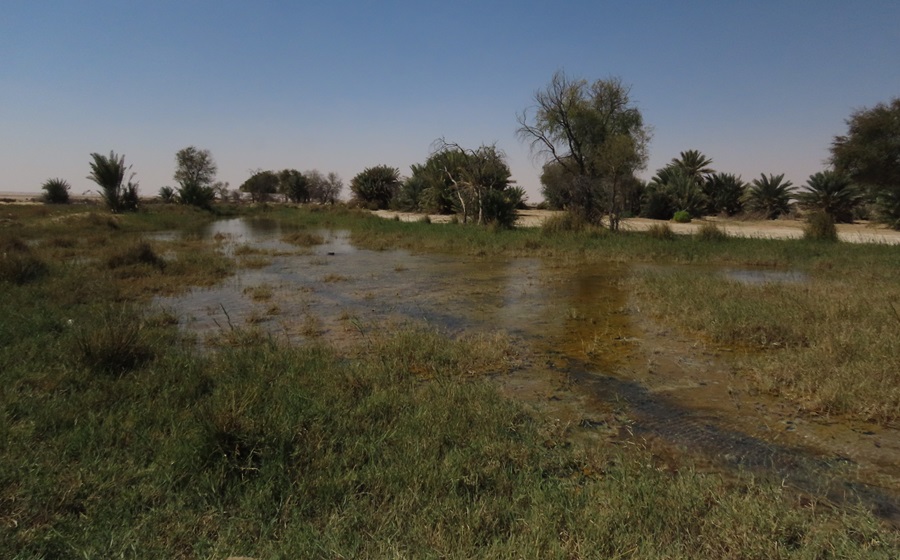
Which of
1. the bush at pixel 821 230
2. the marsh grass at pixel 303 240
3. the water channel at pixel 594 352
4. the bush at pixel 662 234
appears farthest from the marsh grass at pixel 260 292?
the bush at pixel 821 230

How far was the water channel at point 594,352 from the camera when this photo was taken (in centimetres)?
356

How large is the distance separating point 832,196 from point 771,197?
3619 millimetres

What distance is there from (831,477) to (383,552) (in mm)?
2959

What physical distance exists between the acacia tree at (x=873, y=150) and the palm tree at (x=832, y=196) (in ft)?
11.4

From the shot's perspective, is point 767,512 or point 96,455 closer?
point 767,512

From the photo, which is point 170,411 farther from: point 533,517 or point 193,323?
point 193,323

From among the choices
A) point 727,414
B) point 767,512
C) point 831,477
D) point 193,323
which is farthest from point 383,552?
point 193,323

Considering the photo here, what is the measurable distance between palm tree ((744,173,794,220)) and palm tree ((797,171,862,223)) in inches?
90.3

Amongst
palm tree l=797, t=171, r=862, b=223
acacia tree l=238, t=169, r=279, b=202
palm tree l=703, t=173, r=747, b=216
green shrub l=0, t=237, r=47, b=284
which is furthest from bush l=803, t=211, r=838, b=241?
acacia tree l=238, t=169, r=279, b=202

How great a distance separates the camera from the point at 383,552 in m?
2.40

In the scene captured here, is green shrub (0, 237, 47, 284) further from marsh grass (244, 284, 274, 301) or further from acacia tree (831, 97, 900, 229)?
acacia tree (831, 97, 900, 229)

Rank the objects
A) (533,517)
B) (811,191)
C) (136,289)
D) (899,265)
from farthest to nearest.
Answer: (811,191) → (899,265) → (136,289) → (533,517)

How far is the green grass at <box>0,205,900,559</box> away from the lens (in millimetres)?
2475

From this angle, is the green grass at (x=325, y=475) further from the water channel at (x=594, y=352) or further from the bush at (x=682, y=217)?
the bush at (x=682, y=217)
